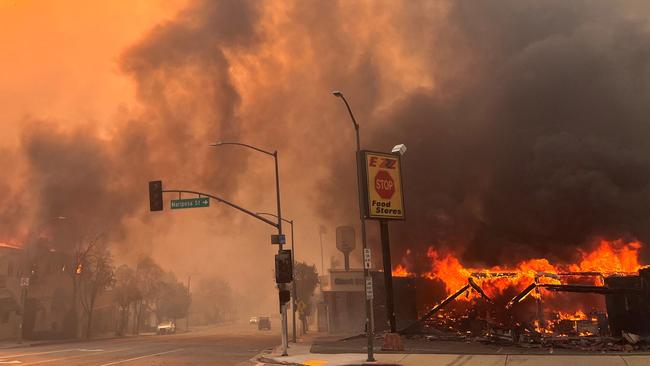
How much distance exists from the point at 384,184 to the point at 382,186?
0.14 meters

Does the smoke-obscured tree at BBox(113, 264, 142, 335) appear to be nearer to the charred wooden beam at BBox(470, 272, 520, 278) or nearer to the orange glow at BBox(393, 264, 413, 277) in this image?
the orange glow at BBox(393, 264, 413, 277)

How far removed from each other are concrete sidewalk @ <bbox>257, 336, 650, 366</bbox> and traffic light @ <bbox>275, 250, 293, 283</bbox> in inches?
119

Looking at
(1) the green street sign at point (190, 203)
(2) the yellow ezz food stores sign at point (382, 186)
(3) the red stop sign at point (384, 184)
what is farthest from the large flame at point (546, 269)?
(1) the green street sign at point (190, 203)

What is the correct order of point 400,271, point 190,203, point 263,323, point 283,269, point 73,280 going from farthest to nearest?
point 263,323 → point 73,280 → point 400,271 → point 190,203 → point 283,269

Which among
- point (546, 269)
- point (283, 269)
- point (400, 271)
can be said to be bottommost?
point (546, 269)

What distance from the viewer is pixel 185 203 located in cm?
2478

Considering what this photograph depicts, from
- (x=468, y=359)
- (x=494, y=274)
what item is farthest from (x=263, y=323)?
(x=468, y=359)

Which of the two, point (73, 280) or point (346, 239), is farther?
point (346, 239)

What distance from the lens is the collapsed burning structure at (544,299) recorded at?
2139 centimetres

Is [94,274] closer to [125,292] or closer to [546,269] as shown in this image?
[125,292]

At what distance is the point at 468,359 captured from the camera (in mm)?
17000

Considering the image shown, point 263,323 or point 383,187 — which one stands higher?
point 383,187

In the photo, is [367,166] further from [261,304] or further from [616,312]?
[261,304]

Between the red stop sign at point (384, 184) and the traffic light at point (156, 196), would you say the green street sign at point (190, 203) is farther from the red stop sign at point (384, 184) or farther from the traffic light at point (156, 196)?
the red stop sign at point (384, 184)
